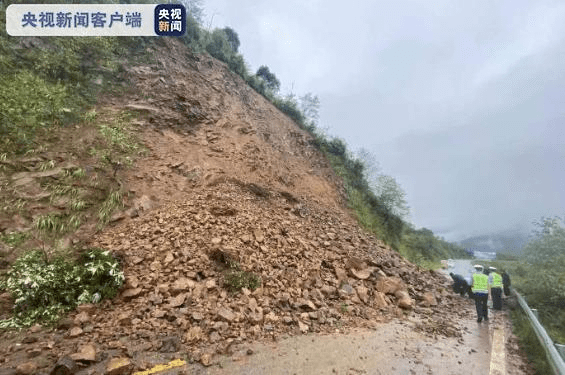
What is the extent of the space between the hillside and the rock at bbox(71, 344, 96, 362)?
0.01m

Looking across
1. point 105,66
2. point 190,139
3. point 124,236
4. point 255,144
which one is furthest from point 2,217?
point 255,144

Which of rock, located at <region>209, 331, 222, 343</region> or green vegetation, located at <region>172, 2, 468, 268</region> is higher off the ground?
green vegetation, located at <region>172, 2, 468, 268</region>

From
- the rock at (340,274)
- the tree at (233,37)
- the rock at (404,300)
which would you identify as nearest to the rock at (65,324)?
the rock at (340,274)

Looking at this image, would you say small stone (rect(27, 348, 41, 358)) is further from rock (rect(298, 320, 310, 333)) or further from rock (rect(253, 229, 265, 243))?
rock (rect(253, 229, 265, 243))

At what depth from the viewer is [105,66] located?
33.4 ft

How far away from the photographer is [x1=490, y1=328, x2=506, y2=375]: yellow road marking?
4.54 meters

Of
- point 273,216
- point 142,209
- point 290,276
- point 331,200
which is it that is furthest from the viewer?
point 331,200

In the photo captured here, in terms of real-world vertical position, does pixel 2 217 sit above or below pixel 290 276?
above

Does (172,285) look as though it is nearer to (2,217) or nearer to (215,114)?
(2,217)

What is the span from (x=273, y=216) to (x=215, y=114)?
18.3ft

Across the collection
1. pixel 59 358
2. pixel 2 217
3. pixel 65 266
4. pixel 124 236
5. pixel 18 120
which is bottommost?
pixel 59 358

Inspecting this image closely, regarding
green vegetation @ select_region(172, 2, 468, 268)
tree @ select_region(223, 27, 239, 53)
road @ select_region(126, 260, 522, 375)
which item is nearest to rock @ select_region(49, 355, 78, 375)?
road @ select_region(126, 260, 522, 375)

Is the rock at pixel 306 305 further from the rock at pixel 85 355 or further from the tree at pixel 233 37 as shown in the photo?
the tree at pixel 233 37

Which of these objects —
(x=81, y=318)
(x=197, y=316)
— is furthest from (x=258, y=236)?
(x=81, y=318)
